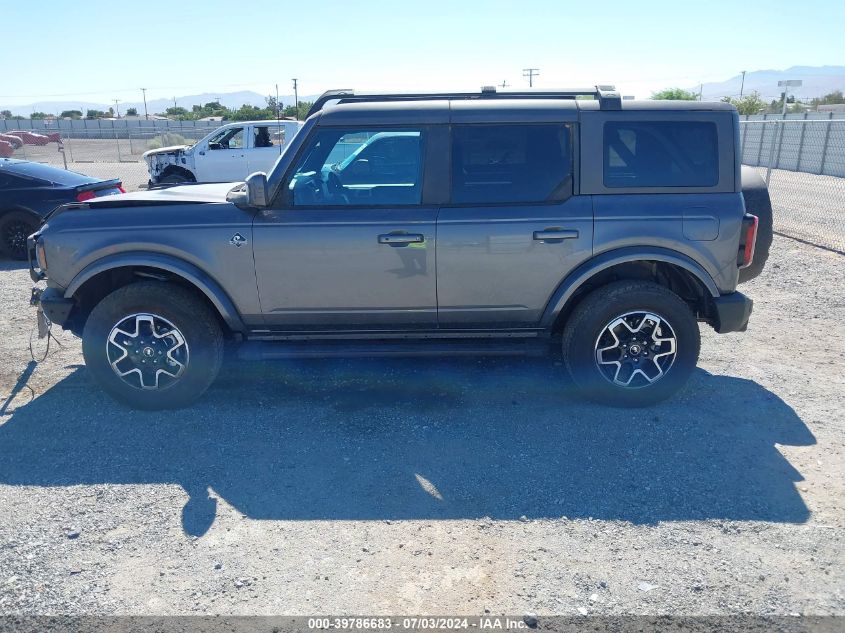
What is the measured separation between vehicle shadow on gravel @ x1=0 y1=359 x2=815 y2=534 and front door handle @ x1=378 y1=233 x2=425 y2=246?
1197 millimetres

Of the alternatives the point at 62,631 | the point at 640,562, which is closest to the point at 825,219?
the point at 640,562

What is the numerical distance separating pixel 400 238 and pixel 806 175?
74.5 feet

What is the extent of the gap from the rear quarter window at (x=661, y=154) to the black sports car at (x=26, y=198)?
8177mm

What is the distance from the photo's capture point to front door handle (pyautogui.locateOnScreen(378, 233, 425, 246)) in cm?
461

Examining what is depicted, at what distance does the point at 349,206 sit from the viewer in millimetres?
4703

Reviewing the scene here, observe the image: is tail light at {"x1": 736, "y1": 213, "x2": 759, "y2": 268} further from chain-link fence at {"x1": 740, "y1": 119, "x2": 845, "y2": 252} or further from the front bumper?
chain-link fence at {"x1": 740, "y1": 119, "x2": 845, "y2": 252}

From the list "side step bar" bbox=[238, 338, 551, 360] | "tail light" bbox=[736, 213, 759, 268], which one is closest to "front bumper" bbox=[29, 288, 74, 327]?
"side step bar" bbox=[238, 338, 551, 360]

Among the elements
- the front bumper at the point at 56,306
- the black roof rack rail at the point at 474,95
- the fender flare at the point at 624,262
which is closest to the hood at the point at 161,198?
the front bumper at the point at 56,306

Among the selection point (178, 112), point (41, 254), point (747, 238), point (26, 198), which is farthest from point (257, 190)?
point (178, 112)

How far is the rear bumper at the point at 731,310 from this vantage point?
4723mm

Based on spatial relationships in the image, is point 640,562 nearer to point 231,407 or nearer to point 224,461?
point 224,461

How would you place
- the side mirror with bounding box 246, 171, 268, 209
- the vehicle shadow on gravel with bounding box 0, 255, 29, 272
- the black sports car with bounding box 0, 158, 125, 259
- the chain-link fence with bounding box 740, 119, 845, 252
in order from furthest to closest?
the chain-link fence with bounding box 740, 119, 845, 252, the black sports car with bounding box 0, 158, 125, 259, the vehicle shadow on gravel with bounding box 0, 255, 29, 272, the side mirror with bounding box 246, 171, 268, 209

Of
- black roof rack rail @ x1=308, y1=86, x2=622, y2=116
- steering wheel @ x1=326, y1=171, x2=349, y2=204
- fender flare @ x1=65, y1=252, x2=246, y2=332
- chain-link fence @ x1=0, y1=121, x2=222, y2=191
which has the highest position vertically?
black roof rack rail @ x1=308, y1=86, x2=622, y2=116

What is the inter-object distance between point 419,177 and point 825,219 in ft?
37.3
